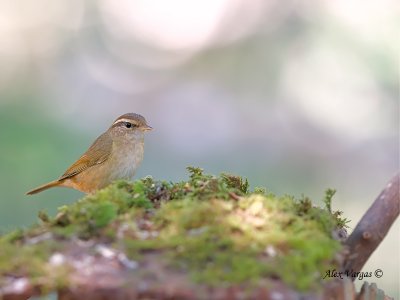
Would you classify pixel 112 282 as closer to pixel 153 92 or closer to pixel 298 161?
pixel 298 161

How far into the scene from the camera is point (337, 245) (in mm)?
3369

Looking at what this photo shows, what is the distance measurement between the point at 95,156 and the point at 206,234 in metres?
4.15

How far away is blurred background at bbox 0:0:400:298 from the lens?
11078mm

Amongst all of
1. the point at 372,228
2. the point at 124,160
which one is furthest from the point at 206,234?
the point at 124,160

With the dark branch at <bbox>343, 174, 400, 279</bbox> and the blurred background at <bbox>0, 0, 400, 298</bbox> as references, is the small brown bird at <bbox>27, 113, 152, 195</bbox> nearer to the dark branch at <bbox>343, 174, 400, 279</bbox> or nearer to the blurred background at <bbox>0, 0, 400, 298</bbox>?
Answer: the blurred background at <bbox>0, 0, 400, 298</bbox>

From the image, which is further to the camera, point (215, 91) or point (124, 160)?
point (215, 91)

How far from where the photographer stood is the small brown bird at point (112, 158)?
7156 mm

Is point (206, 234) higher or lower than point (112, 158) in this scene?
lower

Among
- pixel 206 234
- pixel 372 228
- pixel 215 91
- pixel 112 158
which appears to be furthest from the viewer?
pixel 215 91

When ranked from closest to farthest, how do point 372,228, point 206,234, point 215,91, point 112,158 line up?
point 206,234
point 372,228
point 112,158
point 215,91

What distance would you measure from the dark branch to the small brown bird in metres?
3.69

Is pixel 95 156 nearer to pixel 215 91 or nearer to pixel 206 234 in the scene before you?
pixel 206 234

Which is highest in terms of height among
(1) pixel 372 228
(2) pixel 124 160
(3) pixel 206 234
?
(2) pixel 124 160

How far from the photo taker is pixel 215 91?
1441 centimetres
